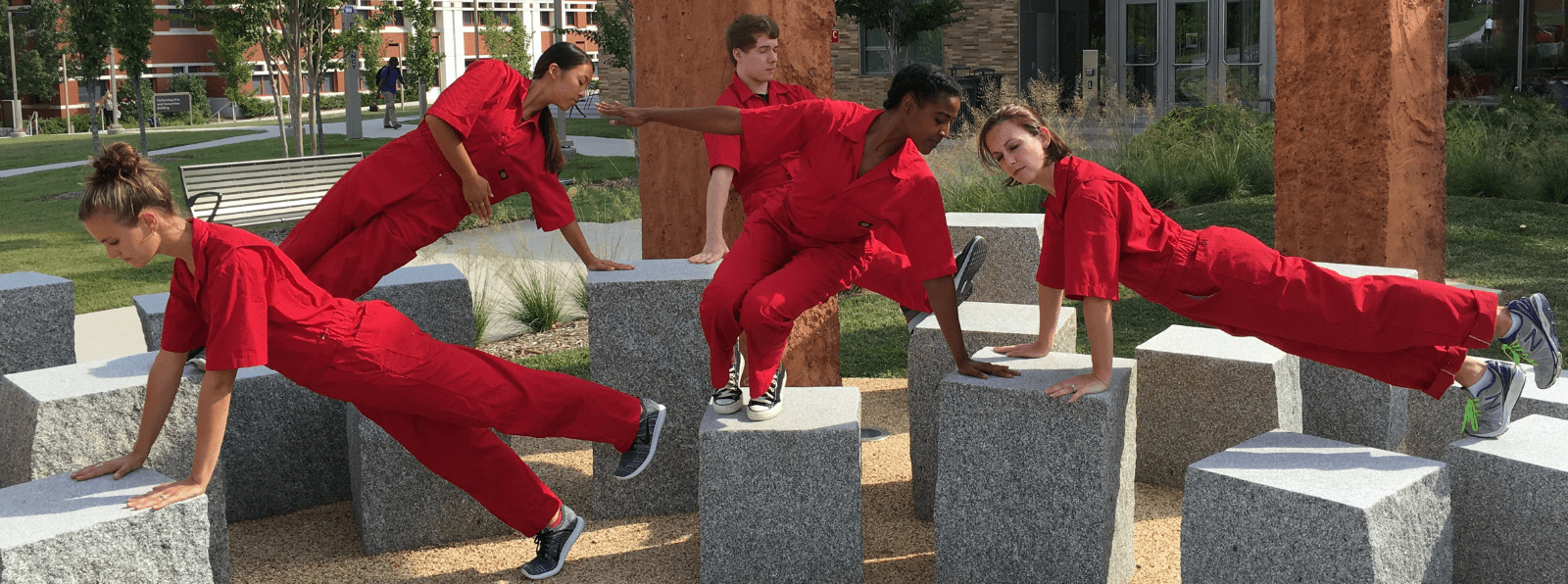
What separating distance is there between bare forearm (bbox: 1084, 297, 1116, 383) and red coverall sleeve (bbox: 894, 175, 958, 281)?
18.2 inches

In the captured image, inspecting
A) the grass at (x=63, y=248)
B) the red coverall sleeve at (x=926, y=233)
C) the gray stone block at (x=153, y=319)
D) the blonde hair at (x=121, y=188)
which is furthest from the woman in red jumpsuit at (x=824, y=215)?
the grass at (x=63, y=248)

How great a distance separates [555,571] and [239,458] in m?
1.34

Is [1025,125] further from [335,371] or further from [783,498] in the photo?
[335,371]

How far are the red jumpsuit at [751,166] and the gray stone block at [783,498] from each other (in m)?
1.11

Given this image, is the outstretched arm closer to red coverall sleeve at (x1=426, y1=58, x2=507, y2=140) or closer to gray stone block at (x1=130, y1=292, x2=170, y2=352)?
red coverall sleeve at (x1=426, y1=58, x2=507, y2=140)

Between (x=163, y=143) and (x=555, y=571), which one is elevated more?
(x=163, y=143)

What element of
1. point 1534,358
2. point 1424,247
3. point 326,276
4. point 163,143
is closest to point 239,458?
point 326,276

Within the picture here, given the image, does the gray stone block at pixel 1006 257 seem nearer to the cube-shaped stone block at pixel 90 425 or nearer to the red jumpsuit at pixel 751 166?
the red jumpsuit at pixel 751 166

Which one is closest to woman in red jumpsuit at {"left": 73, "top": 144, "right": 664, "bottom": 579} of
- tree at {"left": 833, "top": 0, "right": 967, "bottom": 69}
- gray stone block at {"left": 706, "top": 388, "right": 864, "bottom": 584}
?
gray stone block at {"left": 706, "top": 388, "right": 864, "bottom": 584}

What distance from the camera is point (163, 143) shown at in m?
26.5

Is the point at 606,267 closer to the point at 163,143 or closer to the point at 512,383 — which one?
the point at 512,383

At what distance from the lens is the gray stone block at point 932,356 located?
4.29 meters

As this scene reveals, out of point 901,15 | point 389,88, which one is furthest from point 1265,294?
point 389,88

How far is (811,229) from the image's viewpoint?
13.4ft
